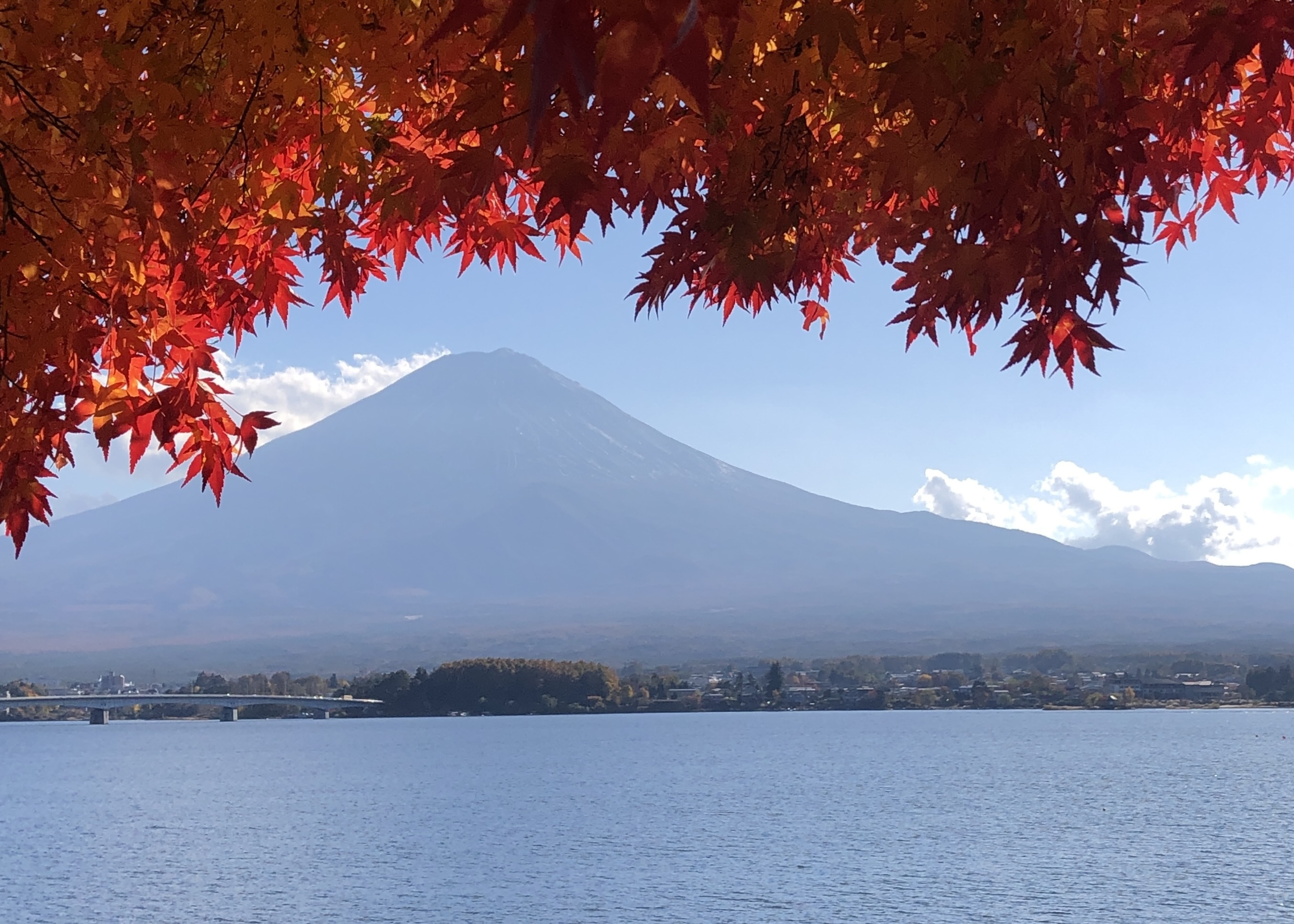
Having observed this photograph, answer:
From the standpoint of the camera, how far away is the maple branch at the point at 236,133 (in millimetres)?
3637

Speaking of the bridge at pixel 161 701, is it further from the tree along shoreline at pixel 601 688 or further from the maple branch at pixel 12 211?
the maple branch at pixel 12 211

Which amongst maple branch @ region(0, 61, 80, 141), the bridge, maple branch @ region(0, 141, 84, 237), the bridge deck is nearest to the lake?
the bridge

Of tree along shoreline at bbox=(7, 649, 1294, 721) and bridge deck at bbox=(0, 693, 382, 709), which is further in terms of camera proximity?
tree along shoreline at bbox=(7, 649, 1294, 721)

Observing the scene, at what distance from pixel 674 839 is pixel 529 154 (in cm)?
7568

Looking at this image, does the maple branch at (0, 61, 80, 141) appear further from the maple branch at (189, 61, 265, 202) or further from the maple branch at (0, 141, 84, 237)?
the maple branch at (189, 61, 265, 202)

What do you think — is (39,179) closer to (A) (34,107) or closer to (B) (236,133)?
(A) (34,107)

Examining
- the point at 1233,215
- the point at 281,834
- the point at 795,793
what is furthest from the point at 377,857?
the point at 1233,215

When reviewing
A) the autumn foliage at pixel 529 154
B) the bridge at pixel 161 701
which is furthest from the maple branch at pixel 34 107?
the bridge at pixel 161 701

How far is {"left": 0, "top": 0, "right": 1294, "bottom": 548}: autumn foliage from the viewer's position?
3.00 m

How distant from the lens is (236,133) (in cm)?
354

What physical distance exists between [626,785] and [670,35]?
110467 mm

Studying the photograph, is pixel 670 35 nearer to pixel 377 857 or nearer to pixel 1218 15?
pixel 1218 15

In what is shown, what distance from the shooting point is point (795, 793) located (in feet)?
314

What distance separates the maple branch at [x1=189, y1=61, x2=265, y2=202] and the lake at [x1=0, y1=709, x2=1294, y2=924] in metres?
51.8
